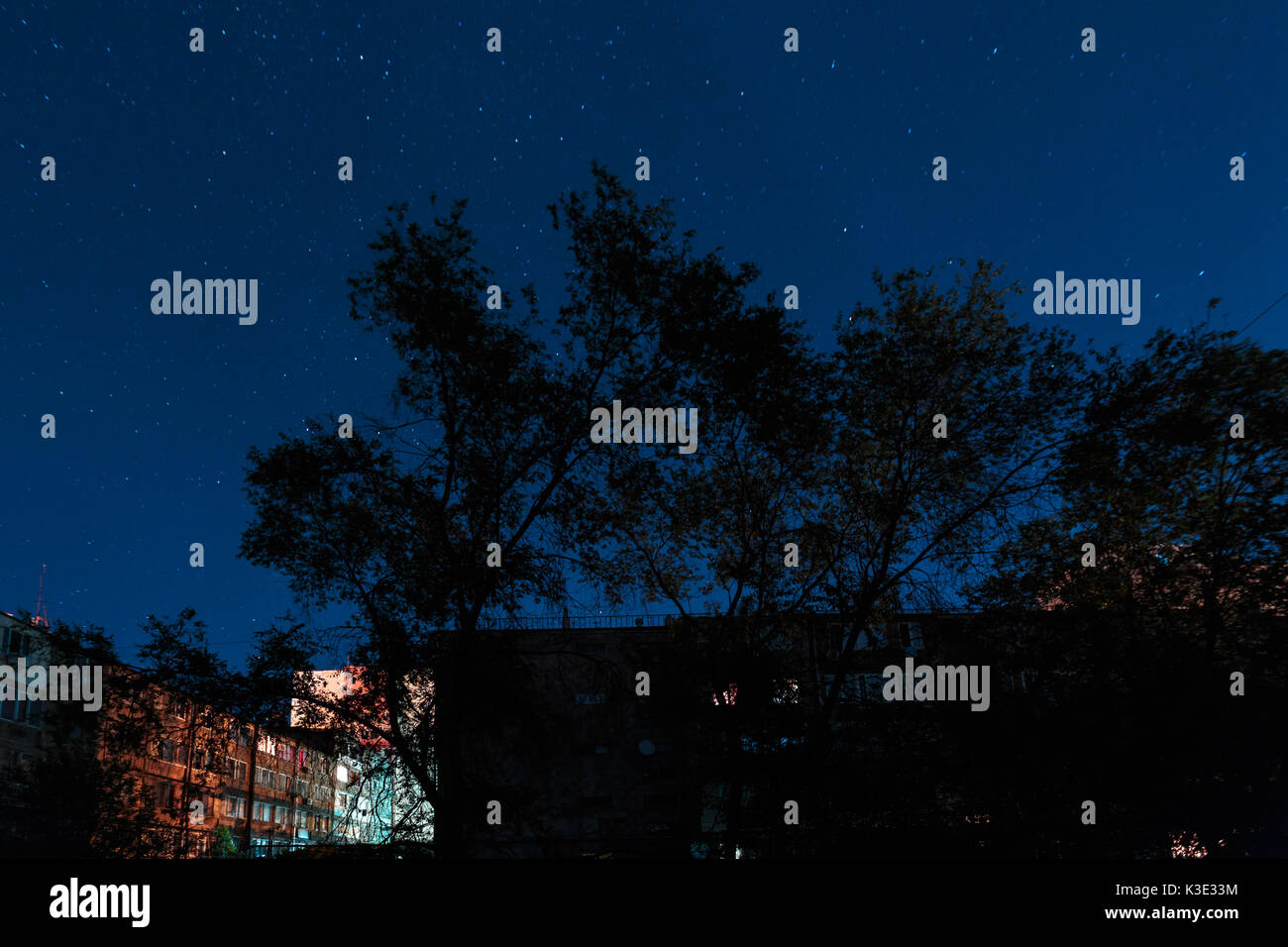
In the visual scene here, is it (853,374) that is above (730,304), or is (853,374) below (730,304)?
below

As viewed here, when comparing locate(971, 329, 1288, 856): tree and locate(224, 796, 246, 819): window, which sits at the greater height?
locate(971, 329, 1288, 856): tree

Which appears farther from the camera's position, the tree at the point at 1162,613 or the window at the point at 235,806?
the window at the point at 235,806

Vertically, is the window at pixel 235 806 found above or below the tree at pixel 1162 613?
below

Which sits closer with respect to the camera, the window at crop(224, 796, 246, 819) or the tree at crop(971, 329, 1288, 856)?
the tree at crop(971, 329, 1288, 856)

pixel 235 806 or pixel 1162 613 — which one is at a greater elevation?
pixel 1162 613

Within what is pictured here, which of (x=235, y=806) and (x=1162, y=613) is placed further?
(x=235, y=806)

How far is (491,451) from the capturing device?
19750 mm

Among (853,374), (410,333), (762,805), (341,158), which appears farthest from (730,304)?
(762,805)

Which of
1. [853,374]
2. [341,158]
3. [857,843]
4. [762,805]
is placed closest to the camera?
[341,158]

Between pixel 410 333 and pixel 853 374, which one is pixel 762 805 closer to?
pixel 853 374

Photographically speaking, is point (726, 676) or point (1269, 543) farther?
point (726, 676)
